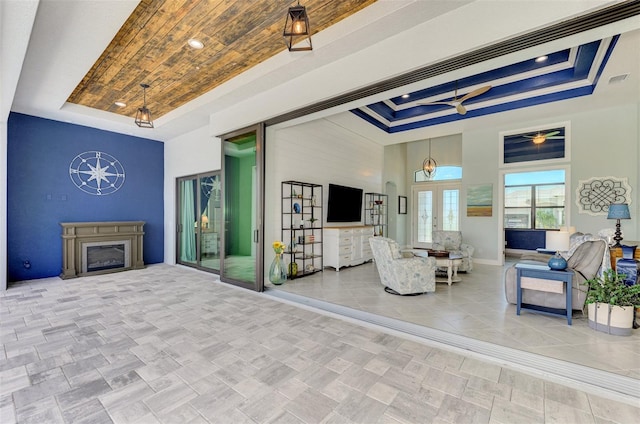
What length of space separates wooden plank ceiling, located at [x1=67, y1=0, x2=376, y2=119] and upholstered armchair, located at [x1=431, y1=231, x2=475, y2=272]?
17.5 feet

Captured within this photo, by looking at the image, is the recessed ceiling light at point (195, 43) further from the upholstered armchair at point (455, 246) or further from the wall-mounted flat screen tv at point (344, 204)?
the upholstered armchair at point (455, 246)

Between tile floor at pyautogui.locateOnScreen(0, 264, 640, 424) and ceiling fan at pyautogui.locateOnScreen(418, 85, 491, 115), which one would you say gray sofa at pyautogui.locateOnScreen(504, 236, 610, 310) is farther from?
ceiling fan at pyautogui.locateOnScreen(418, 85, 491, 115)

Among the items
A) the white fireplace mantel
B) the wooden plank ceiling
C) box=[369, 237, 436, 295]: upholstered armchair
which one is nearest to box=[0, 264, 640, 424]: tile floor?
box=[369, 237, 436, 295]: upholstered armchair

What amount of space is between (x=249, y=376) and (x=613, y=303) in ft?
12.8

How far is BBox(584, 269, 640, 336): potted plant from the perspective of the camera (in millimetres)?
3049

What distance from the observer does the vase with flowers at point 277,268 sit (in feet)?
17.1

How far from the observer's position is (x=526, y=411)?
1953mm

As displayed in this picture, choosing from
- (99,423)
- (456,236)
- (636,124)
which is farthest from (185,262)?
(636,124)

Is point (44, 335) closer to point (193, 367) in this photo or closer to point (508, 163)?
point (193, 367)

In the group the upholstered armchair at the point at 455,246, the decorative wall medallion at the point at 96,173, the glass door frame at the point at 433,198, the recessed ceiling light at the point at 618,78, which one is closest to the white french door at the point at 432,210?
the glass door frame at the point at 433,198

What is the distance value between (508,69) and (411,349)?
579 centimetres

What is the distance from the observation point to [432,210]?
10.2 meters

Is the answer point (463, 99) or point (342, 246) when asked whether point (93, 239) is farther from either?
point (463, 99)

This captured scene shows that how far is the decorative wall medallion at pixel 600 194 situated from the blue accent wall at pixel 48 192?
10.6 meters
